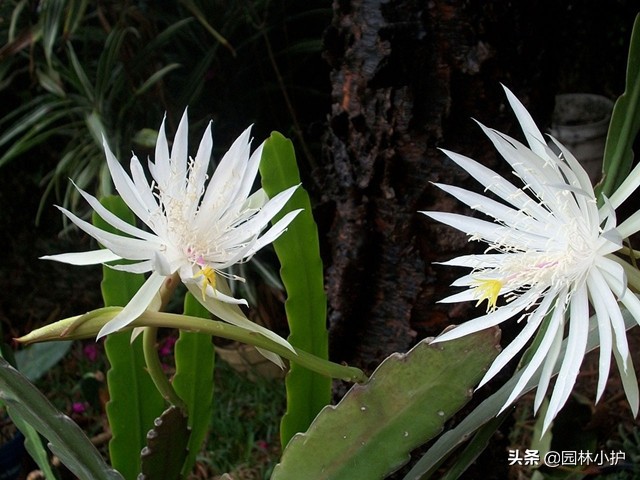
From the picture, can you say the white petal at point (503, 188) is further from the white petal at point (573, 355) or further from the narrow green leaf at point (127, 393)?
the narrow green leaf at point (127, 393)

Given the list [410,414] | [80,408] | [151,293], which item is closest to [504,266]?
[410,414]

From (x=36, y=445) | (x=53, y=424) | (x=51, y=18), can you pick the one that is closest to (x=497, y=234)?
(x=53, y=424)

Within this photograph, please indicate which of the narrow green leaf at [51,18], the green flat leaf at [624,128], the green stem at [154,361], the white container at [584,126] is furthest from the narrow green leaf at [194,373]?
the white container at [584,126]

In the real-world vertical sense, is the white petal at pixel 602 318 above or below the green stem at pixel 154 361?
above

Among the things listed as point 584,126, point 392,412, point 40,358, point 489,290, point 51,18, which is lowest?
point 40,358

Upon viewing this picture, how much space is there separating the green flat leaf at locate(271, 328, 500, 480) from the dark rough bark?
13.0 inches

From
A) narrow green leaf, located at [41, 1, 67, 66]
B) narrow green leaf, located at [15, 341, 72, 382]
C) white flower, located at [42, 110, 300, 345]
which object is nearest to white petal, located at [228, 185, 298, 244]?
white flower, located at [42, 110, 300, 345]

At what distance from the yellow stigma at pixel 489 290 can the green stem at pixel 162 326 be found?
14 cm

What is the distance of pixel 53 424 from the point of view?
55 cm

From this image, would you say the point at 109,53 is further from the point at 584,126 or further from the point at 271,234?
the point at 584,126

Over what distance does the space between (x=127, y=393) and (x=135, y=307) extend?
0.27m

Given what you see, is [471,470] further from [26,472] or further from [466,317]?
[26,472]

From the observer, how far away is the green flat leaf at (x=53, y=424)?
→ 1.74ft

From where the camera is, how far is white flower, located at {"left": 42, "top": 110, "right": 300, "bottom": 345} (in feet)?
1.73
